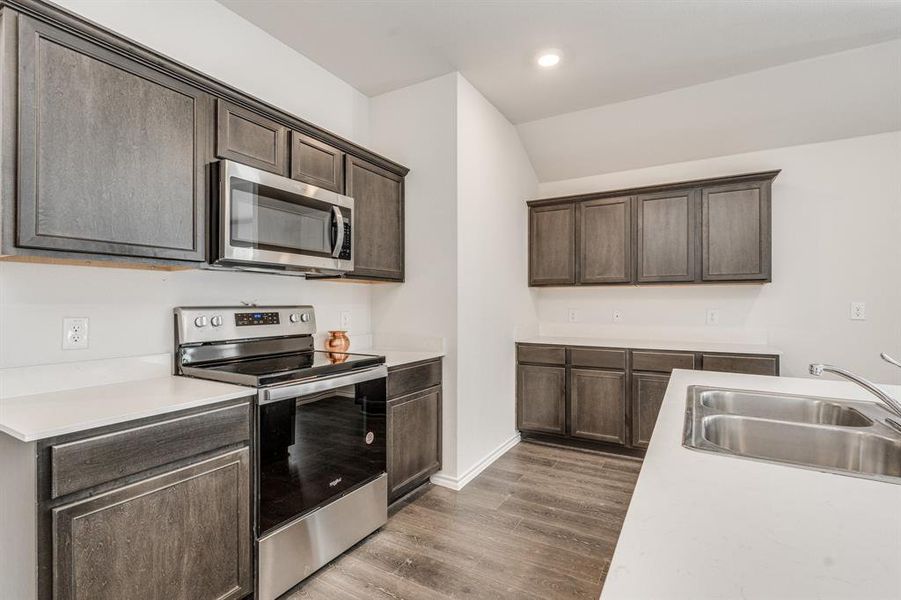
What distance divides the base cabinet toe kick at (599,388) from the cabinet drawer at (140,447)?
2.58m

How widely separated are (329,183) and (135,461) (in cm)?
164

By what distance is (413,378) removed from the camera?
273 cm

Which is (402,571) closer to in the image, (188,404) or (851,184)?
(188,404)

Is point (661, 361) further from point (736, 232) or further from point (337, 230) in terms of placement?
point (337, 230)

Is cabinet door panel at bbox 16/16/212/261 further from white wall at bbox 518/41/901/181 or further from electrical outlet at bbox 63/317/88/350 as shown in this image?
white wall at bbox 518/41/901/181

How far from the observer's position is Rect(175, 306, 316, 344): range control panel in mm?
2037

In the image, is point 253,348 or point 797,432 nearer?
point 797,432

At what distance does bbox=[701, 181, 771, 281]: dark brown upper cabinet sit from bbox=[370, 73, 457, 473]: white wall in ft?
6.76

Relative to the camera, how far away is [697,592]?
583 mm

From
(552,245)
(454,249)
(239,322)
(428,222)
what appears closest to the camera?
(239,322)

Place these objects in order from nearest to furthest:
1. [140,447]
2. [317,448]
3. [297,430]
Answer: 1. [140,447]
2. [297,430]
3. [317,448]

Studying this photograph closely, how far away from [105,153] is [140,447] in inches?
40.7

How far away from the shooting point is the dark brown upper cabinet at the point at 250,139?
1.96 metres

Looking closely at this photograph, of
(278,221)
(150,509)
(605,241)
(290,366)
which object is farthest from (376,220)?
(605,241)
